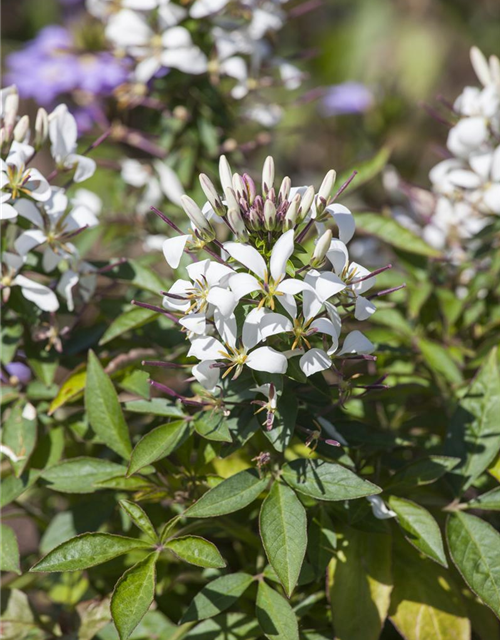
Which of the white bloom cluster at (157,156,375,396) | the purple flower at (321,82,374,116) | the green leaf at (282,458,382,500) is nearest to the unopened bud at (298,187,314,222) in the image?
the white bloom cluster at (157,156,375,396)

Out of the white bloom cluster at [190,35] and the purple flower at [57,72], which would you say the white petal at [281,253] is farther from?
the purple flower at [57,72]

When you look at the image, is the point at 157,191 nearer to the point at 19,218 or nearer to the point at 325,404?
the point at 19,218

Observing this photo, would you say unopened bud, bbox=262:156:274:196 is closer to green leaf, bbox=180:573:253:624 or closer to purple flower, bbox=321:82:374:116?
green leaf, bbox=180:573:253:624

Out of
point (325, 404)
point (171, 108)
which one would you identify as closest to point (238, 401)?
point (325, 404)

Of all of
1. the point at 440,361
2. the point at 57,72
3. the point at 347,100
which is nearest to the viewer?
the point at 440,361

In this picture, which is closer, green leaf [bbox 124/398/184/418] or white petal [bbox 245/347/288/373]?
white petal [bbox 245/347/288/373]

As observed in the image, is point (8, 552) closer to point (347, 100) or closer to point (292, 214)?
point (292, 214)

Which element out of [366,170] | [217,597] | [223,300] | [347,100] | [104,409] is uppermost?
[223,300]

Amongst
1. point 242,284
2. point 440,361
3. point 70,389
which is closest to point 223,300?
point 242,284
